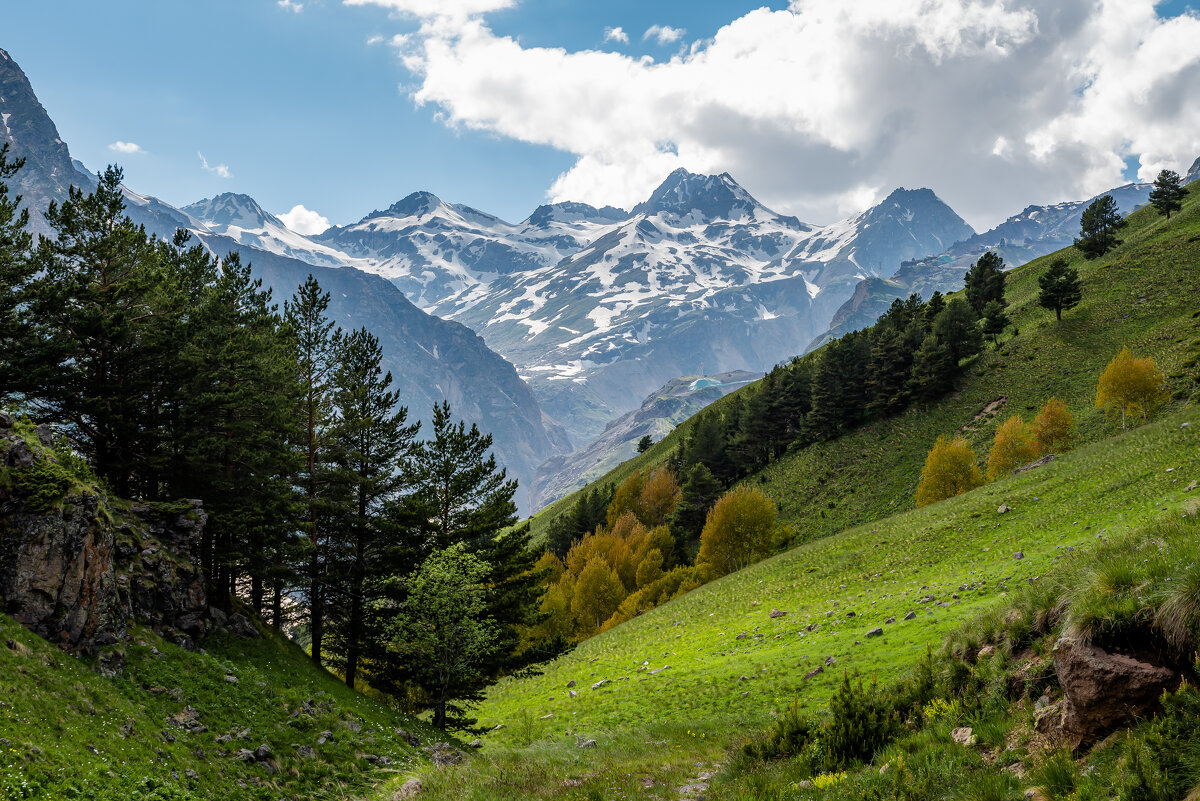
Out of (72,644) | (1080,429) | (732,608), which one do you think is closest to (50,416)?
(72,644)

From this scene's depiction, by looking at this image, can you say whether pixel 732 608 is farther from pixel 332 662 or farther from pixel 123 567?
pixel 123 567

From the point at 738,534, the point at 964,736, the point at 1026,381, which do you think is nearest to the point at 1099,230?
the point at 1026,381

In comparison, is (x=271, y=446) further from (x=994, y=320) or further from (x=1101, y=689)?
(x=994, y=320)

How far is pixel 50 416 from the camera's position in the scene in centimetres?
2355

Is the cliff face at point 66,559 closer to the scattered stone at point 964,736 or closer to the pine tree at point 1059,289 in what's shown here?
the scattered stone at point 964,736

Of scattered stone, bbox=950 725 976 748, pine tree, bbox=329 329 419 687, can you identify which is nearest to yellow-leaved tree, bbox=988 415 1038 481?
pine tree, bbox=329 329 419 687

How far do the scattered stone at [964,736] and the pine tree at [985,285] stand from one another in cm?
10143

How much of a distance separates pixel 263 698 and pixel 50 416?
15.1 metres

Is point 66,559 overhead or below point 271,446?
below

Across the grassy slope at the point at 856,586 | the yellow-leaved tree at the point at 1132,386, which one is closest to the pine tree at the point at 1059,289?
the grassy slope at the point at 856,586

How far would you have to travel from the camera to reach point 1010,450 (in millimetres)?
57188

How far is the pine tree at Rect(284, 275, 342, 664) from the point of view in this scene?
2766 centimetres

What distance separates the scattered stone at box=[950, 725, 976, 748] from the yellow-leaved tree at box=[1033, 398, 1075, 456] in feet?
198

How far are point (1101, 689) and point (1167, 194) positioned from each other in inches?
5607
